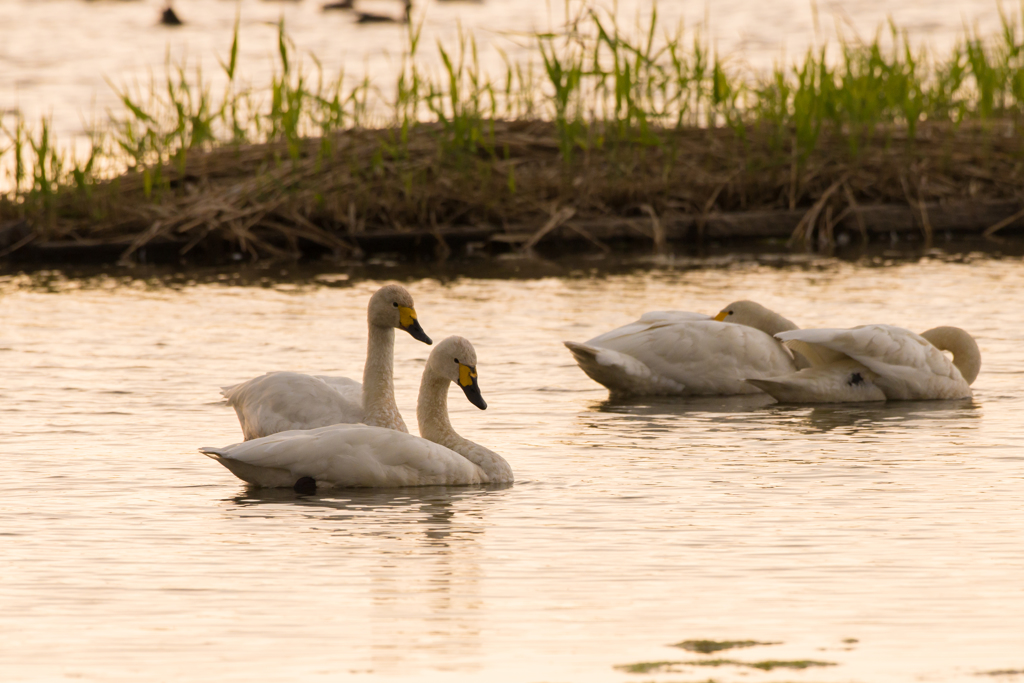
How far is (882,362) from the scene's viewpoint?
10.3m

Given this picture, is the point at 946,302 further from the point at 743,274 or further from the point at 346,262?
the point at 346,262

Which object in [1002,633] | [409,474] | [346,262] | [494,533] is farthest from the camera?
[346,262]

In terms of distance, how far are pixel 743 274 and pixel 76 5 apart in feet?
137

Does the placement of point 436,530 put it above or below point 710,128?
below

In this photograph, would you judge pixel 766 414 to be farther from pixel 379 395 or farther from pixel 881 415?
pixel 379 395

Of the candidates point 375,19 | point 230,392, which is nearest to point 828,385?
point 230,392

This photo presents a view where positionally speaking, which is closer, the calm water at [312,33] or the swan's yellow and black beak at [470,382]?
the swan's yellow and black beak at [470,382]

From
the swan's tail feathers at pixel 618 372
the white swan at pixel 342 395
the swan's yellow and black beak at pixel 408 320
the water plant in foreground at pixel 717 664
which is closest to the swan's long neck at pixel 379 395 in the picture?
the white swan at pixel 342 395

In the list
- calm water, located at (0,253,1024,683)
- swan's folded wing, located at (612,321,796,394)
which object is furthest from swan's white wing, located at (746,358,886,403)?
swan's folded wing, located at (612,321,796,394)

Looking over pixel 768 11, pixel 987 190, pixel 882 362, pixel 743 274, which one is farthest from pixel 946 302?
pixel 768 11

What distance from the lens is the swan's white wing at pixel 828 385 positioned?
10.4m

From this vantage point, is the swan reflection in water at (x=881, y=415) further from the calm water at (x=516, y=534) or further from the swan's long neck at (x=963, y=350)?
the swan's long neck at (x=963, y=350)

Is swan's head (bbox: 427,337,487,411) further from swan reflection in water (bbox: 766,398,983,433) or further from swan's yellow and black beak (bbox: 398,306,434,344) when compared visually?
swan reflection in water (bbox: 766,398,983,433)

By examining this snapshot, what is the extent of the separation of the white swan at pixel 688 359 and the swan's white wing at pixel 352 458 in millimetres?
2796
